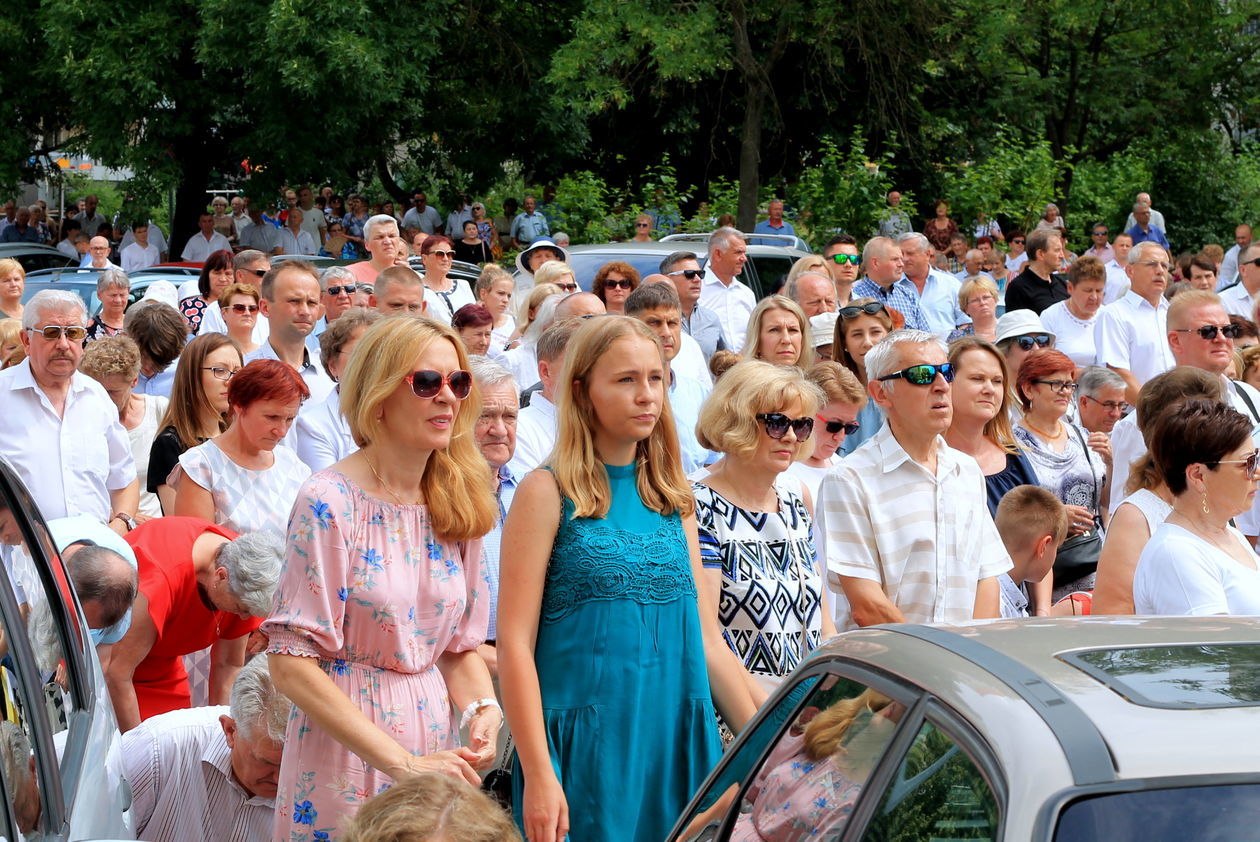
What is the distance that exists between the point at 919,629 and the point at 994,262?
15.3 meters

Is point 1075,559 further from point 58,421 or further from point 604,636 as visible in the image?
point 58,421

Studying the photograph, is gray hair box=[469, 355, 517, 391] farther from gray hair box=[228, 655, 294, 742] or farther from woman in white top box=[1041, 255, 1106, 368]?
woman in white top box=[1041, 255, 1106, 368]

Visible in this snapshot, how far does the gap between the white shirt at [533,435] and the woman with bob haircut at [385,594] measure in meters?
2.45

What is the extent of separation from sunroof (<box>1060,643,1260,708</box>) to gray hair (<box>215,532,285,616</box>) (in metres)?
2.89

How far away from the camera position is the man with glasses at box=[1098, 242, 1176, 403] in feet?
32.8

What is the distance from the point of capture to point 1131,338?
10.1 meters

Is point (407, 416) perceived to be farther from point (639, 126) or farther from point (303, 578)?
point (639, 126)

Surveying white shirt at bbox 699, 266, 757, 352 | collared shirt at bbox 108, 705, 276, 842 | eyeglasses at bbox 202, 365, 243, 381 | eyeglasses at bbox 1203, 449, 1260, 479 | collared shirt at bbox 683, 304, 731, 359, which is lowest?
collared shirt at bbox 108, 705, 276, 842

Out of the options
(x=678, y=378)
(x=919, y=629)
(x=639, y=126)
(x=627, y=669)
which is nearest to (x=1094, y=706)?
(x=919, y=629)

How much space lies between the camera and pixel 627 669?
3.60m

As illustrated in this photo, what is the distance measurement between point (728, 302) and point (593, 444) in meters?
7.25

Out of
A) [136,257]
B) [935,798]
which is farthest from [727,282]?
[136,257]

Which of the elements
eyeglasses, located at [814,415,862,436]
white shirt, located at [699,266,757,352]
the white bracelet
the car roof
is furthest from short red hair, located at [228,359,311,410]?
white shirt, located at [699,266,757,352]

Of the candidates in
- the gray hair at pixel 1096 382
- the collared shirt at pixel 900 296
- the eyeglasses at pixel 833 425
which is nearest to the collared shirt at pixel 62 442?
the eyeglasses at pixel 833 425
